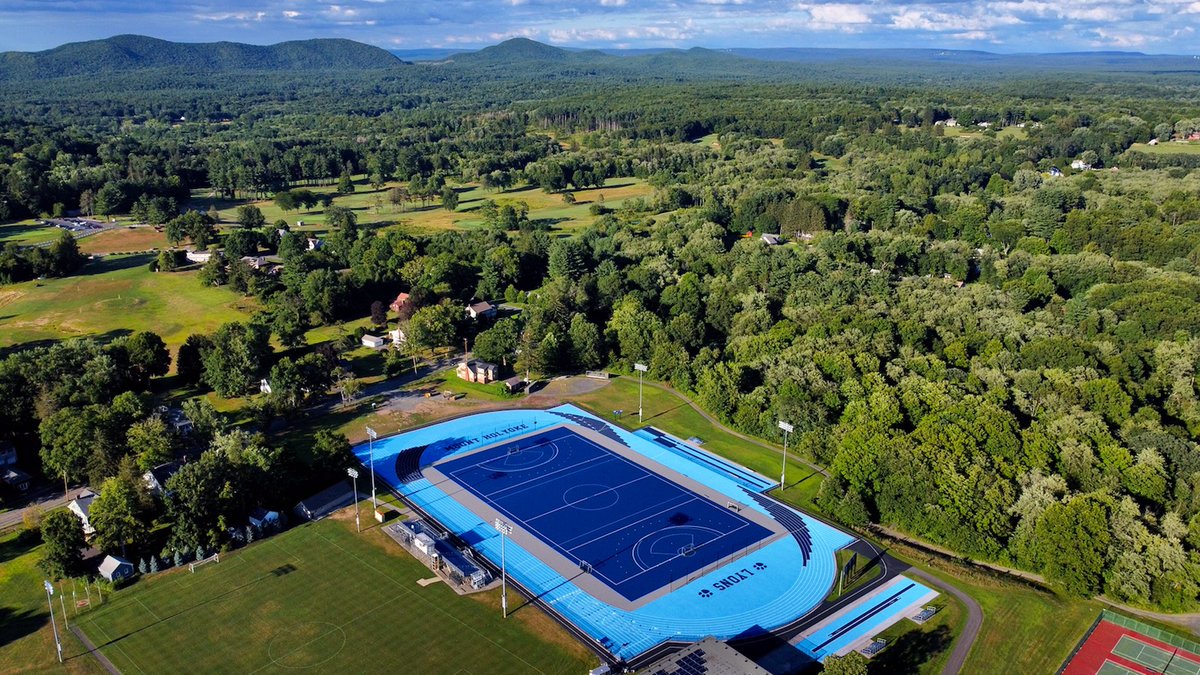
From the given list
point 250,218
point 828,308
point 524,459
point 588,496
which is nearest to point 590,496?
point 588,496

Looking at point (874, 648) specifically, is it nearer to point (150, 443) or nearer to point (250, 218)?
point (150, 443)

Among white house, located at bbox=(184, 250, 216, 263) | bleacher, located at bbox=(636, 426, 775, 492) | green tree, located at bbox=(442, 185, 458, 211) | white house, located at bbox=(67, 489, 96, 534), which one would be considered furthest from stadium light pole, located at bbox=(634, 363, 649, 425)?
green tree, located at bbox=(442, 185, 458, 211)

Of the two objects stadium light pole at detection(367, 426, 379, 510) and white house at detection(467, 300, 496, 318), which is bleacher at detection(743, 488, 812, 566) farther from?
white house at detection(467, 300, 496, 318)

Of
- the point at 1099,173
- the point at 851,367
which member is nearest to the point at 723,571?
the point at 851,367

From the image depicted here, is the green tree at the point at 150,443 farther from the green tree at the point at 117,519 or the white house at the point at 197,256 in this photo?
the white house at the point at 197,256

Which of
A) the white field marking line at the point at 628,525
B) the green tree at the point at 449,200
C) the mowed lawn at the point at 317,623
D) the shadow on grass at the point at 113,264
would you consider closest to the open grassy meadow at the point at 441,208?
the green tree at the point at 449,200

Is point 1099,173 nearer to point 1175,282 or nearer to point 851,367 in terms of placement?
point 1175,282

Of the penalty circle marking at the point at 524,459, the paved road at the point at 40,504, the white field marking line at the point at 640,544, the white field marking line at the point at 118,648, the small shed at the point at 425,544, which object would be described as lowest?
the white field marking line at the point at 640,544
